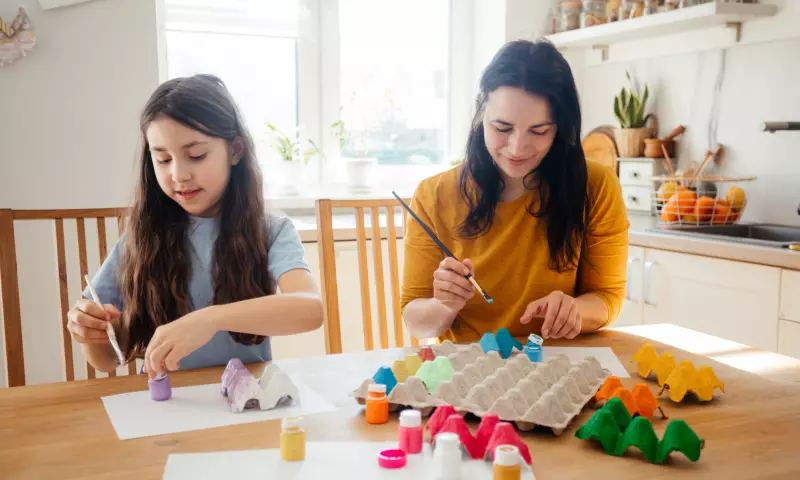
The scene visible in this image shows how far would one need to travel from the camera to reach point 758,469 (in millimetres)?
736

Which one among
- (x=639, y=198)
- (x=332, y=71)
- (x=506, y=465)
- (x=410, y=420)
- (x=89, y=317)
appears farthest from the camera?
(x=332, y=71)

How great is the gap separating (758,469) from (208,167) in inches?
36.4

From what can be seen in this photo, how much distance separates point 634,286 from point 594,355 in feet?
4.42

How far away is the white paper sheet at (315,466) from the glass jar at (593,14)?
254 centimetres

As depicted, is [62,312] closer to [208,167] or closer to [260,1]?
[208,167]

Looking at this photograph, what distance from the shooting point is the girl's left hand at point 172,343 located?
950 mm

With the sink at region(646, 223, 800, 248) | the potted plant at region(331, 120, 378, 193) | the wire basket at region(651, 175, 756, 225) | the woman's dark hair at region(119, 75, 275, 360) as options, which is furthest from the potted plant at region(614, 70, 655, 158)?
the woman's dark hair at region(119, 75, 275, 360)

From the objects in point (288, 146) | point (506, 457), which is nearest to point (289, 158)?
point (288, 146)

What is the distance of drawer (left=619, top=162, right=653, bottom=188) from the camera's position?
9.09ft

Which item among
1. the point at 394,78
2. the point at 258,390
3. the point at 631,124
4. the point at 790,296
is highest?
the point at 394,78

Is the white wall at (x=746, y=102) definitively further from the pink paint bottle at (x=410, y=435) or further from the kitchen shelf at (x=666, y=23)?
the pink paint bottle at (x=410, y=435)

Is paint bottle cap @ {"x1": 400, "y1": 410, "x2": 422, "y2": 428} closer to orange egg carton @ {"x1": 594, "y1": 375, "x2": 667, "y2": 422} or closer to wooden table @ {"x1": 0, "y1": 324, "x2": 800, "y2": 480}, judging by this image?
wooden table @ {"x1": 0, "y1": 324, "x2": 800, "y2": 480}

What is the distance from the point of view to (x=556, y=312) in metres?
1.18

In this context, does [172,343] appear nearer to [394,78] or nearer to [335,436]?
[335,436]
